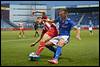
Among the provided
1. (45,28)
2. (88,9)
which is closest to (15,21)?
(88,9)

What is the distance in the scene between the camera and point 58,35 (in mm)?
13398

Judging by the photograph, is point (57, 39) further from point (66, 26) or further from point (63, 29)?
point (66, 26)

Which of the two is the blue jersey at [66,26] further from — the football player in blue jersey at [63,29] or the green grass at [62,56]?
the green grass at [62,56]

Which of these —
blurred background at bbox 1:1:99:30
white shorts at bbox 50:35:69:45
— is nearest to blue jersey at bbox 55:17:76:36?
white shorts at bbox 50:35:69:45

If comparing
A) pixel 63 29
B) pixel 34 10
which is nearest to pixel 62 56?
pixel 63 29

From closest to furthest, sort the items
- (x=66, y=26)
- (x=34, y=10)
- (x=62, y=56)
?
(x=66, y=26)
(x=62, y=56)
(x=34, y=10)

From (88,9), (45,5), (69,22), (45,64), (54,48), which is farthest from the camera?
(45,5)

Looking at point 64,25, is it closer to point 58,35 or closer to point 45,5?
point 58,35

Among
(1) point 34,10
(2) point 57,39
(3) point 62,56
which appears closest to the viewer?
(2) point 57,39

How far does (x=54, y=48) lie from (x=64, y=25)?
4.79 ft

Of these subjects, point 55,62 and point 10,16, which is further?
point 10,16

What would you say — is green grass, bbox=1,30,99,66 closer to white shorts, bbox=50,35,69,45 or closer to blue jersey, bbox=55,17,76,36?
white shorts, bbox=50,35,69,45

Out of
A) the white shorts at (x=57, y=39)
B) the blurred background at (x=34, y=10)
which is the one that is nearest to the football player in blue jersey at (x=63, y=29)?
the white shorts at (x=57, y=39)

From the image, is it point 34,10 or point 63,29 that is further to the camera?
point 34,10
